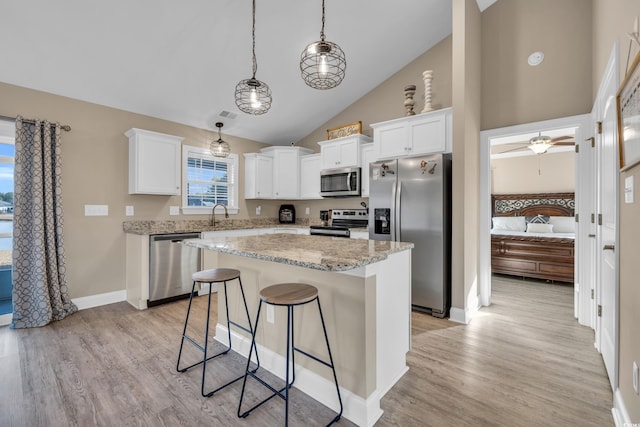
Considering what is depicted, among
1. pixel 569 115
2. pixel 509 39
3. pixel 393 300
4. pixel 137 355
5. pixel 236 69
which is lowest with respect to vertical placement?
pixel 137 355

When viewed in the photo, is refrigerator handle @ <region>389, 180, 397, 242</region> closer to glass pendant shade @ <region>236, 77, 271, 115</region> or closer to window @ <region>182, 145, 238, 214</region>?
glass pendant shade @ <region>236, 77, 271, 115</region>

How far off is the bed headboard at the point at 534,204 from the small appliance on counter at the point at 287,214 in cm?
439

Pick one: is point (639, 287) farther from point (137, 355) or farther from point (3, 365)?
point (3, 365)

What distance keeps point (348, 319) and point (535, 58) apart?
3.62m

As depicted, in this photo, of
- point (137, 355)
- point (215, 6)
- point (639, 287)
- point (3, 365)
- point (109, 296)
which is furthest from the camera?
point (109, 296)

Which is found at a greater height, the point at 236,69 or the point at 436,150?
the point at 236,69

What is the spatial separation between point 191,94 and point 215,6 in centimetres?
125

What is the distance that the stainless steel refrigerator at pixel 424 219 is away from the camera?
3.11 metres

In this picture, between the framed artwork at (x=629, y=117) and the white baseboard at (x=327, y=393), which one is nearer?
the framed artwork at (x=629, y=117)

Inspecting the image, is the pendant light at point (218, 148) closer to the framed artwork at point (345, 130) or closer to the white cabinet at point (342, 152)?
the white cabinet at point (342, 152)

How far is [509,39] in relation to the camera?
3430mm

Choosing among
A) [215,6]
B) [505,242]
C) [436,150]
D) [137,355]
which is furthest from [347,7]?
[505,242]

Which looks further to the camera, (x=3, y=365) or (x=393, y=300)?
(x=3, y=365)

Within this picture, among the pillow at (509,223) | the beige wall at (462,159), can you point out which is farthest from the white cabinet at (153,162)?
the pillow at (509,223)
